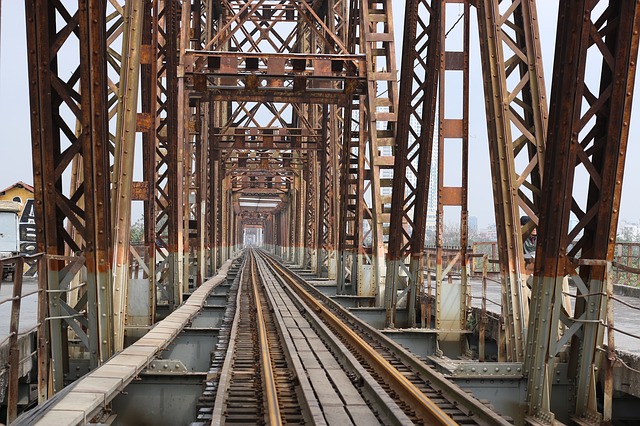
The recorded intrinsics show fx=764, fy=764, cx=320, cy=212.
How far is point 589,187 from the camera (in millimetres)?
8109

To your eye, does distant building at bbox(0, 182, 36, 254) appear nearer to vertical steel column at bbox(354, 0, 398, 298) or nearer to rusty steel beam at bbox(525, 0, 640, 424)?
vertical steel column at bbox(354, 0, 398, 298)

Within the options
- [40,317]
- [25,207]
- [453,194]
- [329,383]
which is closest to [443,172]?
[453,194]

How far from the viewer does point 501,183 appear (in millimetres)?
9945

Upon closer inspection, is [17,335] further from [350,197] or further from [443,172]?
[350,197]

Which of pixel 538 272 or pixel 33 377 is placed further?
pixel 33 377

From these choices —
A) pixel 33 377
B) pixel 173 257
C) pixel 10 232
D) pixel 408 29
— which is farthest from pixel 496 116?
pixel 10 232

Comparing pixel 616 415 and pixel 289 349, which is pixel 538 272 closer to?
pixel 616 415

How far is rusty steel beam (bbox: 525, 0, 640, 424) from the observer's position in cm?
754

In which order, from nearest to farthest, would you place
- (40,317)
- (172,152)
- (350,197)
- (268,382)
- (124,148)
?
(40,317)
(268,382)
(124,148)
(172,152)
(350,197)

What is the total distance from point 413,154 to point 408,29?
2783mm

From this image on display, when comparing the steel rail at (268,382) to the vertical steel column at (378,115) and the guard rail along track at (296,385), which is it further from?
the vertical steel column at (378,115)

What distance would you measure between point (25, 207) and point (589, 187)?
27.4m

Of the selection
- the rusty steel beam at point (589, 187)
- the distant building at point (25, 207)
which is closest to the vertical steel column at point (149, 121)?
the rusty steel beam at point (589, 187)

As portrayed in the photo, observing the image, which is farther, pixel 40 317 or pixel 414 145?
pixel 414 145
